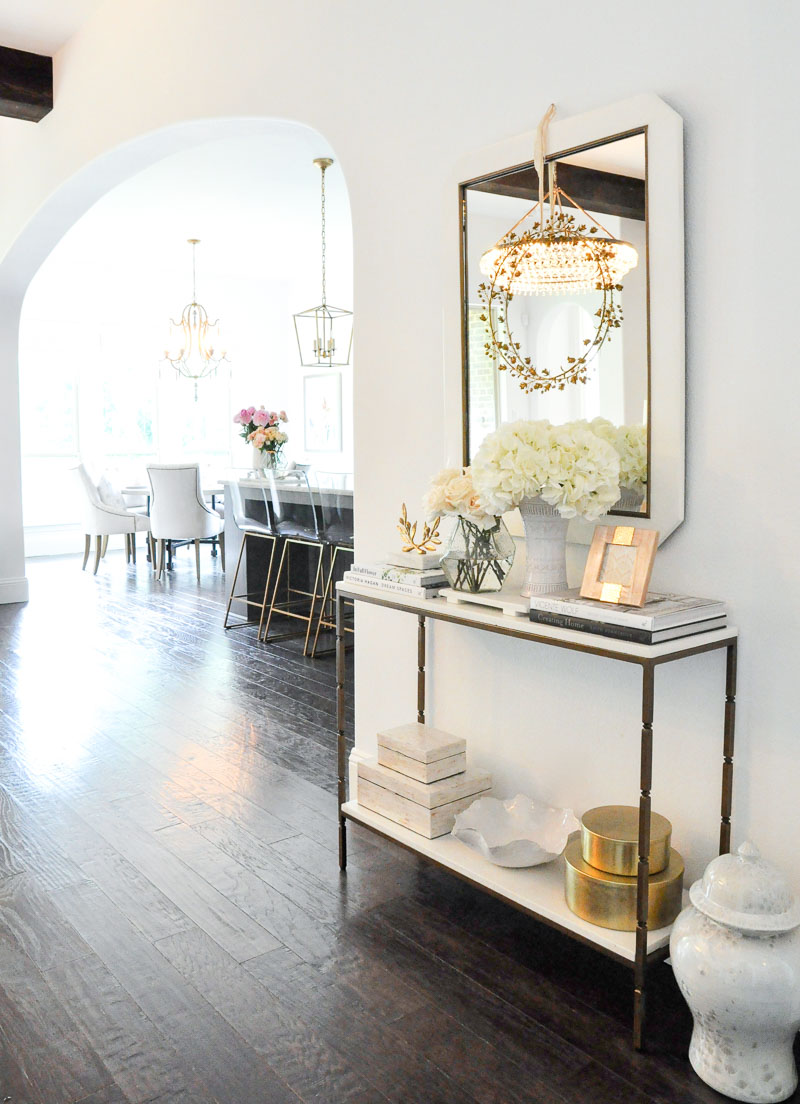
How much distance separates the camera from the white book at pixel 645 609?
182 centimetres

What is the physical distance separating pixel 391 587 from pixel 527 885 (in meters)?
0.78

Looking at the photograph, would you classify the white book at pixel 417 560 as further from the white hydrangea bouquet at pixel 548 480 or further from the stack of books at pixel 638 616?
the stack of books at pixel 638 616

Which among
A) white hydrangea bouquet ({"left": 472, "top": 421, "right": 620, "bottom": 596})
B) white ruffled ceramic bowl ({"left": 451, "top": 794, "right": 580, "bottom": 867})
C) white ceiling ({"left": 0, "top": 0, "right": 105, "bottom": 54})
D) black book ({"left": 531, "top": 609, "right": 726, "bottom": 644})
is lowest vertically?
white ruffled ceramic bowl ({"left": 451, "top": 794, "right": 580, "bottom": 867})

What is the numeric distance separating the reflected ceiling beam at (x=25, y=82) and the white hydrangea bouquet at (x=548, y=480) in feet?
13.9

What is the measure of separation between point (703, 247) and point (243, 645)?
13.3ft

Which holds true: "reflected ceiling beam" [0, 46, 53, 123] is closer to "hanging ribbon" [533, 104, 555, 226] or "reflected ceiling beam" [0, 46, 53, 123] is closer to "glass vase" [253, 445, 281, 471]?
"glass vase" [253, 445, 281, 471]

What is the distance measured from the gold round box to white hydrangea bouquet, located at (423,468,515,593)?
69cm

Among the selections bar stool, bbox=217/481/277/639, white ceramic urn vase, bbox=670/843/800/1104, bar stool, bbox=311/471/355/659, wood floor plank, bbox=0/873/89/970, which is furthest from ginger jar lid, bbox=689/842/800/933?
bar stool, bbox=217/481/277/639

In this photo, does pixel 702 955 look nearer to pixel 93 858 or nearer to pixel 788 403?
pixel 788 403

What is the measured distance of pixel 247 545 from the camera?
6.29 meters

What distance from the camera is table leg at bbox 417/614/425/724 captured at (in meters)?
2.75

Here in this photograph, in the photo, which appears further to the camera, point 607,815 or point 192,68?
point 192,68

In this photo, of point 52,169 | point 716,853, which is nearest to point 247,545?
point 52,169

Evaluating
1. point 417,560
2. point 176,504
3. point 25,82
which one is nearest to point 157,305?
point 176,504
